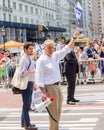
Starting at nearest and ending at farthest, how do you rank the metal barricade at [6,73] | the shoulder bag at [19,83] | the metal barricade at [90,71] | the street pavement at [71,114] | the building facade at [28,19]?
1. the shoulder bag at [19,83]
2. the street pavement at [71,114]
3. the metal barricade at [90,71]
4. the metal barricade at [6,73]
5. the building facade at [28,19]

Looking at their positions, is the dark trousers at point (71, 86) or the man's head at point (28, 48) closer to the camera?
the man's head at point (28, 48)

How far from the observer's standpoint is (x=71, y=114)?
10.7 m

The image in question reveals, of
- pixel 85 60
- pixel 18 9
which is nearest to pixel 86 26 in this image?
pixel 18 9

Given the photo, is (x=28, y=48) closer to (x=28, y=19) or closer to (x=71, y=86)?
(x=71, y=86)

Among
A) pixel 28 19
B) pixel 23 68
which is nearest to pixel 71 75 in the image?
pixel 23 68

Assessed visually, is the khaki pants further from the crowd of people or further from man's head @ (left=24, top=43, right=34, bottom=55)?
man's head @ (left=24, top=43, right=34, bottom=55)

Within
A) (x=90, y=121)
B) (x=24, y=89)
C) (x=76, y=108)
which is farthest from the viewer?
(x=76, y=108)

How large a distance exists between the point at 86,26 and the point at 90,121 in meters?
181

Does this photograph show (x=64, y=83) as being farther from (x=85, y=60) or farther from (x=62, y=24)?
(x=62, y=24)

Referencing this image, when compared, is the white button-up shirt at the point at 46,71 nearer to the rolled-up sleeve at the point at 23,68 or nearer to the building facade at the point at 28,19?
the rolled-up sleeve at the point at 23,68

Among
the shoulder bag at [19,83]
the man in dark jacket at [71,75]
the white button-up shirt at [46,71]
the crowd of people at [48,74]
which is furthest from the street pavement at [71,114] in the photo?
the white button-up shirt at [46,71]

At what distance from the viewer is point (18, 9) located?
3804 inches

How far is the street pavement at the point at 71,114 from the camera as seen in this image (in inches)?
365

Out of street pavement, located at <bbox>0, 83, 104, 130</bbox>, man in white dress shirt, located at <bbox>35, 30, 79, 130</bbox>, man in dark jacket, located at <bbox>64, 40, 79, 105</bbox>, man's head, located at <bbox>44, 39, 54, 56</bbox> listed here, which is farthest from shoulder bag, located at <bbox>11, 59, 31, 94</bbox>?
man in dark jacket, located at <bbox>64, 40, 79, 105</bbox>
